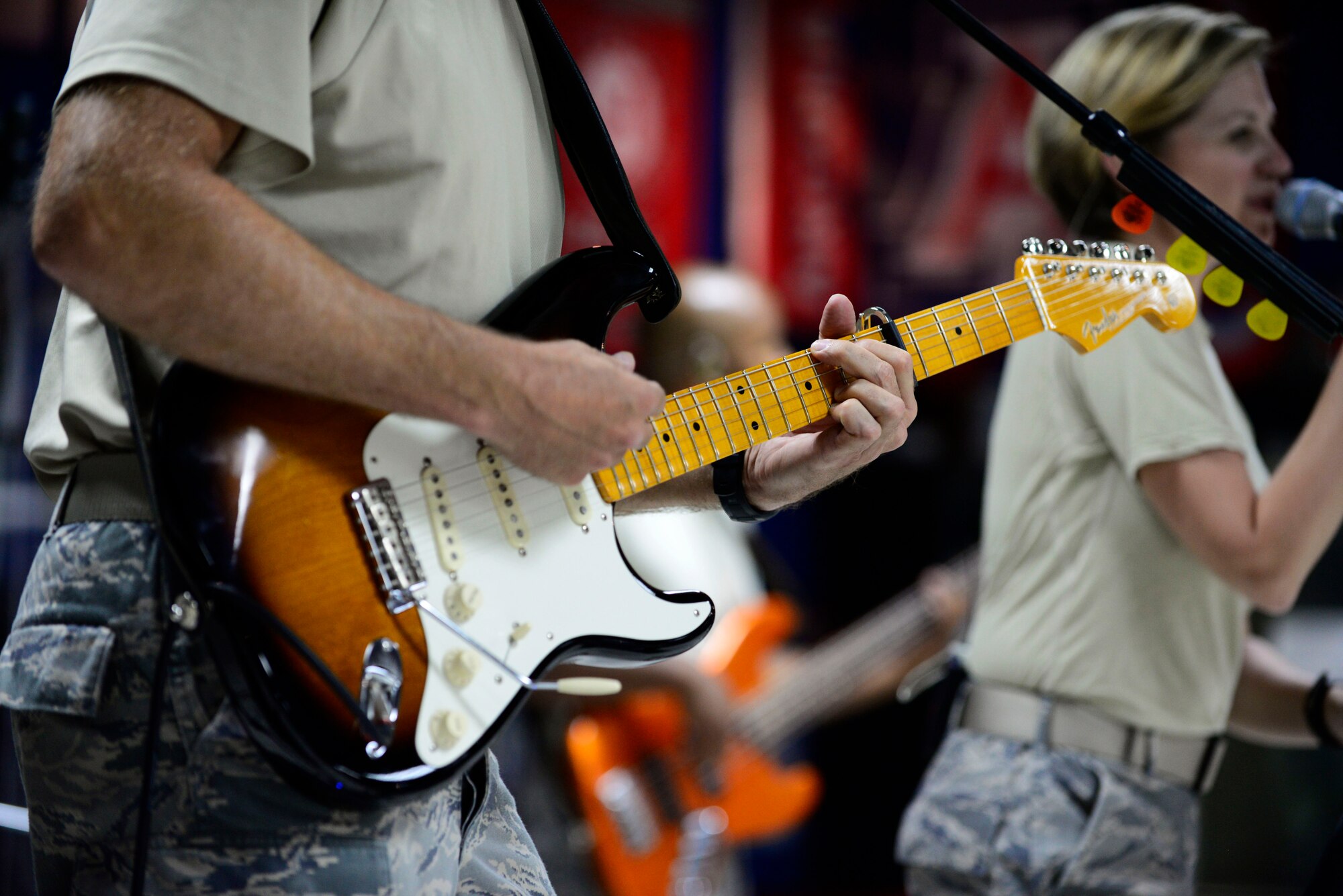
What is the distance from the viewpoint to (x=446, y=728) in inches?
34.5

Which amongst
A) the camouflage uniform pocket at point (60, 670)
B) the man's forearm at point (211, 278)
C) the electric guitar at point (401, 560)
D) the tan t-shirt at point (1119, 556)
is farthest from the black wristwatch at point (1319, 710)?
the camouflage uniform pocket at point (60, 670)

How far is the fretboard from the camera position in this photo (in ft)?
3.58

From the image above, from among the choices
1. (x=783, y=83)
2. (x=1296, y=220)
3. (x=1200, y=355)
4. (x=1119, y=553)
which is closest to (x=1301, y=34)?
(x=1296, y=220)

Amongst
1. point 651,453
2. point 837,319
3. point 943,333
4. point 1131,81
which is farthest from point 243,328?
point 1131,81

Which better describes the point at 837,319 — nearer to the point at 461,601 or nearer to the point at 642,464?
the point at 642,464

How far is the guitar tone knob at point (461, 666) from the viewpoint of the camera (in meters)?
0.89

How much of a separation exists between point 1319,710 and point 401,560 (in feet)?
4.66

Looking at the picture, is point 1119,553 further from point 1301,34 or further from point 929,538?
point 929,538

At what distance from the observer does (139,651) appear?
0.85 metres

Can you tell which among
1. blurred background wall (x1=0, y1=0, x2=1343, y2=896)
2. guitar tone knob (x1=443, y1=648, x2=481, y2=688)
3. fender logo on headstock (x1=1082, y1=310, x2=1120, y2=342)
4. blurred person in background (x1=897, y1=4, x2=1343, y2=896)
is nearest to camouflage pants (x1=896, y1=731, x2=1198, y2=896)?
blurred person in background (x1=897, y1=4, x2=1343, y2=896)

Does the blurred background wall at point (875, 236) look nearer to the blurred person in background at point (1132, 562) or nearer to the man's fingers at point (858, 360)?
the blurred person in background at point (1132, 562)

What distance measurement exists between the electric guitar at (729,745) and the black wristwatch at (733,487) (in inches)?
70.8

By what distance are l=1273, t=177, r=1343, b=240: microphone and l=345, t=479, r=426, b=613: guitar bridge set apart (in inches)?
51.8

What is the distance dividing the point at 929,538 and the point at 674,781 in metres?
1.52
